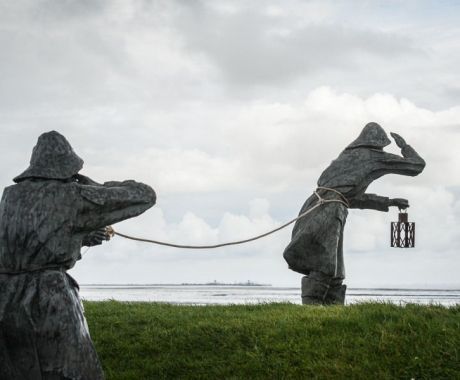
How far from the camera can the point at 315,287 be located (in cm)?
1407

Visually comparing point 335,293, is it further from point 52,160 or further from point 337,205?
point 52,160

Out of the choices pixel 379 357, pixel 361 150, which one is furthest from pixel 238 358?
pixel 361 150

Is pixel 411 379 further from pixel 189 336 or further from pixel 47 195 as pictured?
pixel 47 195

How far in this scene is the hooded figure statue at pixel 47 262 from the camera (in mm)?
7105

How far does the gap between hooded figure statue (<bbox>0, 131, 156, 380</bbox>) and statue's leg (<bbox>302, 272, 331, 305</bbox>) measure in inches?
273

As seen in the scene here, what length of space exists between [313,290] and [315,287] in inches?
2.6

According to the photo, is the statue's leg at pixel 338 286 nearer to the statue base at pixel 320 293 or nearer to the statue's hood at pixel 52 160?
the statue base at pixel 320 293

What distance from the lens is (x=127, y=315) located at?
42.8ft

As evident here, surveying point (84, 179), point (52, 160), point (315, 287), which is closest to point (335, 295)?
point (315, 287)

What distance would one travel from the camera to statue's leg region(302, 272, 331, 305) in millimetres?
13992

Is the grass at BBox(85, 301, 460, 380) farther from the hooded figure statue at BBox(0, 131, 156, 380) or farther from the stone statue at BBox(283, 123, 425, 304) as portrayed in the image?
the hooded figure statue at BBox(0, 131, 156, 380)

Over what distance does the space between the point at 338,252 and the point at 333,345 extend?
348 centimetres

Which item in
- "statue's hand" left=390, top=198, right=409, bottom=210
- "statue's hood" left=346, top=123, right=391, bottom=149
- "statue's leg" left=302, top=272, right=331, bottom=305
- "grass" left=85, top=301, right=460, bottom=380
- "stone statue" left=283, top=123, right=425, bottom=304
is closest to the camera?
"grass" left=85, top=301, right=460, bottom=380

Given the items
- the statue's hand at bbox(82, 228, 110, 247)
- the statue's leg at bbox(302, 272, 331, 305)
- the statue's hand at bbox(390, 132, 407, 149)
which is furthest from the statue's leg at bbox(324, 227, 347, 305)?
the statue's hand at bbox(82, 228, 110, 247)
